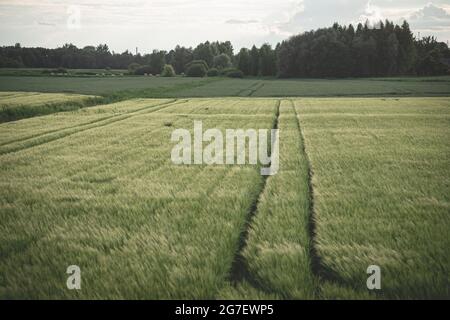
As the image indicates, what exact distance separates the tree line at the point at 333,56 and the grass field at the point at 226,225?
352 feet

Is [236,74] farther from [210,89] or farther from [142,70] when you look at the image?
[210,89]

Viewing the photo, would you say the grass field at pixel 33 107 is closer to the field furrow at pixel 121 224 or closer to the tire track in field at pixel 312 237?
the field furrow at pixel 121 224

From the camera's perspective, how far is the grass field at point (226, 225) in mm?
4656

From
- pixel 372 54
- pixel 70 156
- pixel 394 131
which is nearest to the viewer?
pixel 70 156

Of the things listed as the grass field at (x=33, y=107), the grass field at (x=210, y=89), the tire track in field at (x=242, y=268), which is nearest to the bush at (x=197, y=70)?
the grass field at (x=210, y=89)

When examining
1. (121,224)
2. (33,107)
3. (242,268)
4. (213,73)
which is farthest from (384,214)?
(213,73)

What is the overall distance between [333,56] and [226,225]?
116595mm

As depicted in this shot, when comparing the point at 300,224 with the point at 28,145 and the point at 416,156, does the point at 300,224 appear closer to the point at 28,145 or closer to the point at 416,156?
the point at 416,156

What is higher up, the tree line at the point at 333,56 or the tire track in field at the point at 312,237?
the tree line at the point at 333,56

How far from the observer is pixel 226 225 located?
6453 millimetres
